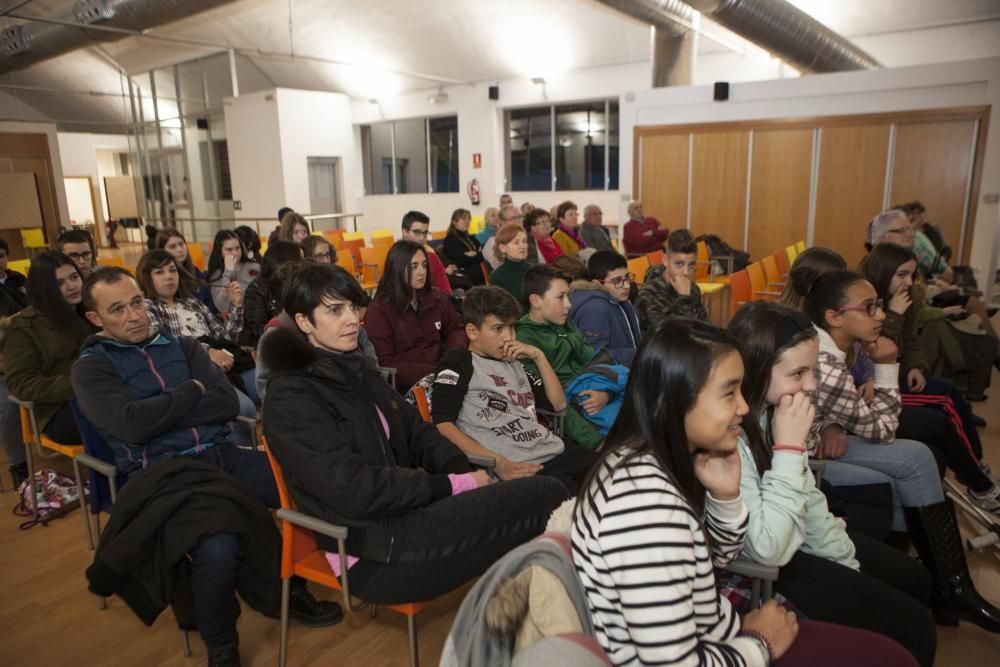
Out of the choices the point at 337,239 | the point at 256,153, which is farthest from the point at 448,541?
the point at 256,153

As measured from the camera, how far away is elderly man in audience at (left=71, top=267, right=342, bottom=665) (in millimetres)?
2188

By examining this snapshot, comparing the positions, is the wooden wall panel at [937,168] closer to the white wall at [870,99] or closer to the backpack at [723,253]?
the white wall at [870,99]

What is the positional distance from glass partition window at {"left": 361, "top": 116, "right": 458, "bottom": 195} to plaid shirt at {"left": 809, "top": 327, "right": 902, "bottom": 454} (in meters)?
12.2

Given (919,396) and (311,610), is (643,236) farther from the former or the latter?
(311,610)

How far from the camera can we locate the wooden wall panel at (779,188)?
830 centimetres

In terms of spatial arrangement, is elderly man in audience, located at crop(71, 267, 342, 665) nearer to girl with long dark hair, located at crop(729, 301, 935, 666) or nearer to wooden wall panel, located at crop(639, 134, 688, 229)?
girl with long dark hair, located at crop(729, 301, 935, 666)

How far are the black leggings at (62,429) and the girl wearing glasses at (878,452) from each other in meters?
3.08

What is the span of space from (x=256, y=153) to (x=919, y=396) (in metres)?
12.6

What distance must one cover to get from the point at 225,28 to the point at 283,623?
12.0m

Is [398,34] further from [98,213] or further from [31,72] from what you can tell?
[98,213]

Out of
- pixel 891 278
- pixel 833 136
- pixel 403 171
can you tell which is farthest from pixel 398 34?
pixel 891 278

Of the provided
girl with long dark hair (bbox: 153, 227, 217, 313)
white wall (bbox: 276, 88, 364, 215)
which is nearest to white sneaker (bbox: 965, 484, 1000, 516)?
girl with long dark hair (bbox: 153, 227, 217, 313)

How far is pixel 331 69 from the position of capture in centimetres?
1319

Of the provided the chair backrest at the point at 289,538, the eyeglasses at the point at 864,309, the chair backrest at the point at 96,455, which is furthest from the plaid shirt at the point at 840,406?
the chair backrest at the point at 96,455
